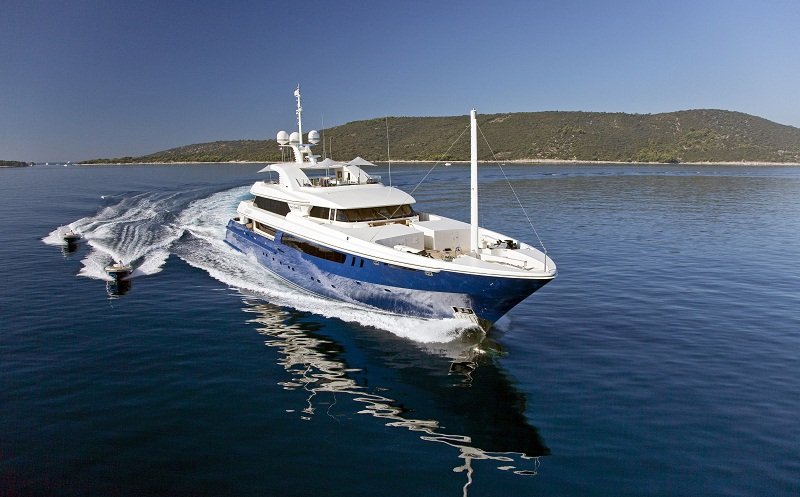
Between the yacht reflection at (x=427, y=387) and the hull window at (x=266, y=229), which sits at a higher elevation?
the hull window at (x=266, y=229)

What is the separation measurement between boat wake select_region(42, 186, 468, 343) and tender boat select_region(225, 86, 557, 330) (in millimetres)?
610

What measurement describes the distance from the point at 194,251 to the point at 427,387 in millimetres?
24317

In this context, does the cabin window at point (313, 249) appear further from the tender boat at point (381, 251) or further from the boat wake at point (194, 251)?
the boat wake at point (194, 251)

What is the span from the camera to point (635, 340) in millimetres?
19094

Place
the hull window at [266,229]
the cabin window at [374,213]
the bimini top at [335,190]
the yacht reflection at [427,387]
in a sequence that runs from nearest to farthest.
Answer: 1. the yacht reflection at [427,387]
2. the cabin window at [374,213]
3. the bimini top at [335,190]
4. the hull window at [266,229]

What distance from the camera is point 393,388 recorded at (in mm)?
15500

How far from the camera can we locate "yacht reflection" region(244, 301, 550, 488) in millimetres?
12742

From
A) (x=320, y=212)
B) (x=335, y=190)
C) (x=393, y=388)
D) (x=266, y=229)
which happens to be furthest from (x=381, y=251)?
(x=266, y=229)

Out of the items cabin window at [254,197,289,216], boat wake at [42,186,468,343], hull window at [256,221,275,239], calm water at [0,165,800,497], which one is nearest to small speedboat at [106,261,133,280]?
calm water at [0,165,800,497]

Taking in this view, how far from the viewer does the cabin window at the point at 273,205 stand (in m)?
28.3

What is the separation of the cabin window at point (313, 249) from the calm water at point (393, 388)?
2.30 meters

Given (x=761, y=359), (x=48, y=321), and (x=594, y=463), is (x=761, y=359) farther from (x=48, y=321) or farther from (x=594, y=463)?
(x=48, y=321)

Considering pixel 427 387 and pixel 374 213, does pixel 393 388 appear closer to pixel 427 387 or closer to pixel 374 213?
pixel 427 387

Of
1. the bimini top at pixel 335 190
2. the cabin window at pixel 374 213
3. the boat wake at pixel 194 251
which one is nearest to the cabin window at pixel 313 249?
the cabin window at pixel 374 213
